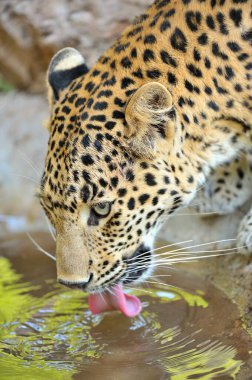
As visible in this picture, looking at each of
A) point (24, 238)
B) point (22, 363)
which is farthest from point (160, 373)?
point (24, 238)

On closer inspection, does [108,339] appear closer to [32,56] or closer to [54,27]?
[54,27]

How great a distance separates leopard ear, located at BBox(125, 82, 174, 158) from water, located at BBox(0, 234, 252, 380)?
134 centimetres

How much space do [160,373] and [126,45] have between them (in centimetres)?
232

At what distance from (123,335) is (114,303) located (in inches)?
10.3

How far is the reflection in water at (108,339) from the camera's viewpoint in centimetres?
564

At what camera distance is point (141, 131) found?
18.1 ft

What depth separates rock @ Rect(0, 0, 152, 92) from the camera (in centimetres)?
968

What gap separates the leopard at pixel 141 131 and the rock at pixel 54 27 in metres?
3.50

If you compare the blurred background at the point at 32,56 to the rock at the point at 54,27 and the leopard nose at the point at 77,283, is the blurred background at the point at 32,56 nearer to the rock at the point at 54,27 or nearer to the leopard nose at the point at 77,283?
the rock at the point at 54,27

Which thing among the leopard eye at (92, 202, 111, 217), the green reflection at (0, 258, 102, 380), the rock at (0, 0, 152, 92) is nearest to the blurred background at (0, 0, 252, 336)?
the rock at (0, 0, 152, 92)

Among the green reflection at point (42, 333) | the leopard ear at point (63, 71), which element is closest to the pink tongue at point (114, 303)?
the green reflection at point (42, 333)

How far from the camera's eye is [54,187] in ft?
18.6

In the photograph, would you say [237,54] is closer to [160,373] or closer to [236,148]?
[236,148]

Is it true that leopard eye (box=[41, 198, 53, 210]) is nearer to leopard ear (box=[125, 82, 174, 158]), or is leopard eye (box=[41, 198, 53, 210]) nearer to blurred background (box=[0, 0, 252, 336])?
leopard ear (box=[125, 82, 174, 158])
